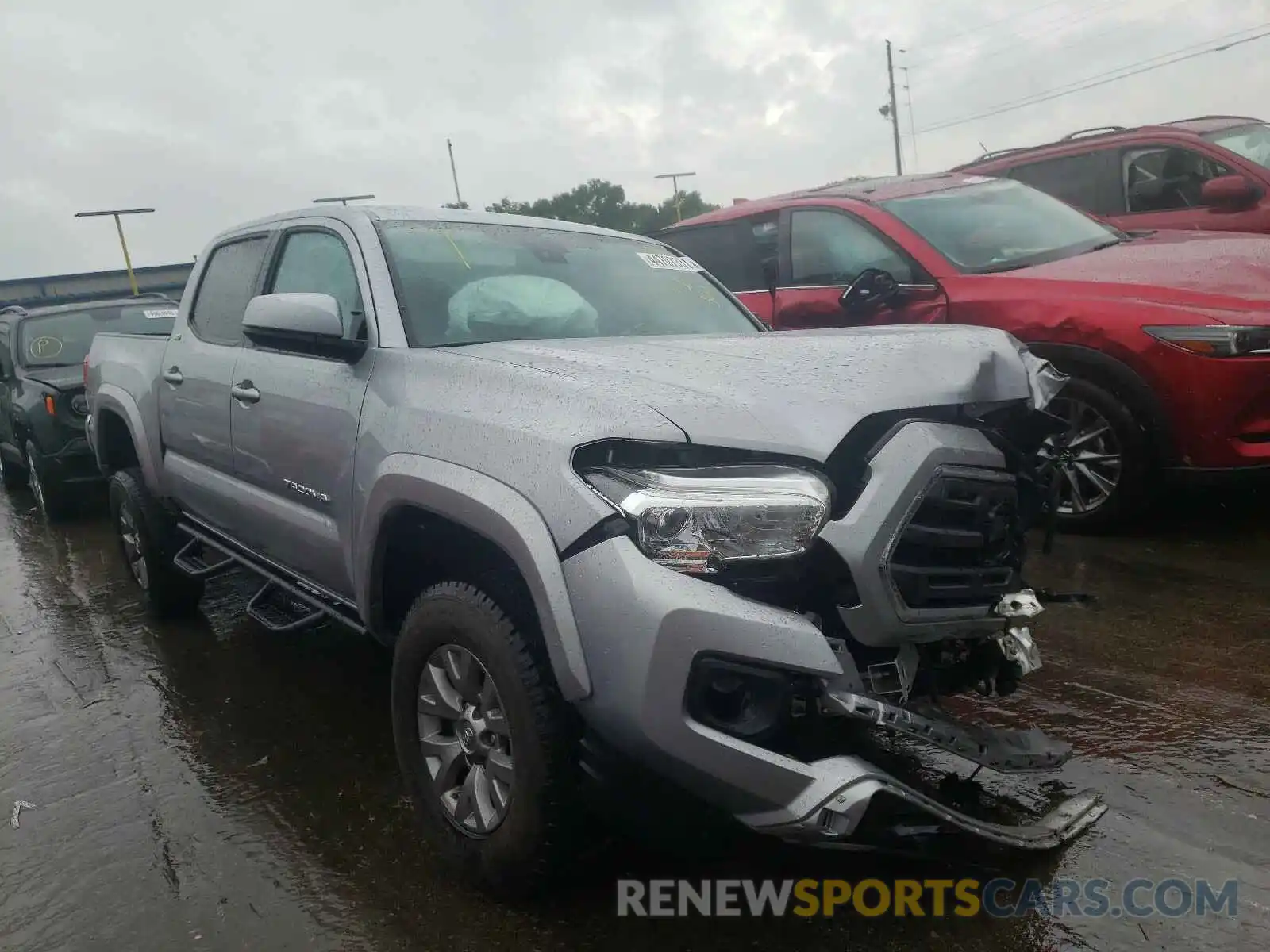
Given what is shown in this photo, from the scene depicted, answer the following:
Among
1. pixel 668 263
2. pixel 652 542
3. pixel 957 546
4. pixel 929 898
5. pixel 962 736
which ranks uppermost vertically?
pixel 668 263

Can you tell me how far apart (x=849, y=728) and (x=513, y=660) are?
0.73m

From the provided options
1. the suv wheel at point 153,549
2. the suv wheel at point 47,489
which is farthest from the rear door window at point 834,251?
the suv wheel at point 47,489

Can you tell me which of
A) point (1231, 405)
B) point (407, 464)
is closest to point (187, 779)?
point (407, 464)

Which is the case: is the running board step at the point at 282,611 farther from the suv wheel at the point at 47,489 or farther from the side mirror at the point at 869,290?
the suv wheel at the point at 47,489

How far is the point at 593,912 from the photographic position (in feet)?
8.11

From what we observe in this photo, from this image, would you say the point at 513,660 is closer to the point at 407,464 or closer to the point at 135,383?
the point at 407,464

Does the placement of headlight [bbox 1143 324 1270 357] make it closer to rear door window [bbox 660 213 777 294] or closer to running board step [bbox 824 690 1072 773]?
rear door window [bbox 660 213 777 294]

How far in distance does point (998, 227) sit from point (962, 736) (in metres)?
4.32

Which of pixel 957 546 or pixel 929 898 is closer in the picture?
pixel 957 546

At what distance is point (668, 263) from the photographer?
4051 millimetres

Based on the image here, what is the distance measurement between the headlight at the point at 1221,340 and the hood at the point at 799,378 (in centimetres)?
222

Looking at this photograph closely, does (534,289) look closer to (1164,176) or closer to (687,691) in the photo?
(687,691)

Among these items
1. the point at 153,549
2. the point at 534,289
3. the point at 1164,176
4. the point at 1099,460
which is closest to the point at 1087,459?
the point at 1099,460

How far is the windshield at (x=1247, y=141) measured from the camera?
695cm
